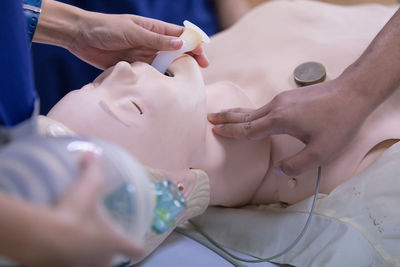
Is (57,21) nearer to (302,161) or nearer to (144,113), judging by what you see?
(144,113)

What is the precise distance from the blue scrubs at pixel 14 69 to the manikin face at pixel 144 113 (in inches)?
2.4

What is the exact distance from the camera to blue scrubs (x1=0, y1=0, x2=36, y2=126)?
86cm

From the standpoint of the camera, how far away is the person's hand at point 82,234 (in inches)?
18.3

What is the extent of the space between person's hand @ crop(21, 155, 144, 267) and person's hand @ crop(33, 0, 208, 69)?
2.13 ft

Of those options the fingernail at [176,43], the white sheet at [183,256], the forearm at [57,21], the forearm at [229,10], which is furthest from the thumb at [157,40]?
the forearm at [229,10]

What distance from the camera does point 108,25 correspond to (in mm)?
1122

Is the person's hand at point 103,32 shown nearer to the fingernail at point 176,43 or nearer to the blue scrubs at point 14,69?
the fingernail at point 176,43

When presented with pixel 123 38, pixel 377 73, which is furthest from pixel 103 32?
pixel 377 73

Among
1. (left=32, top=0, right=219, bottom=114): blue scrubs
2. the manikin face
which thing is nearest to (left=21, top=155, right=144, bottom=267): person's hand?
the manikin face

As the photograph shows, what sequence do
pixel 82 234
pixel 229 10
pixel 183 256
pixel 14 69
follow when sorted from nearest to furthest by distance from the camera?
pixel 82 234, pixel 14 69, pixel 183 256, pixel 229 10

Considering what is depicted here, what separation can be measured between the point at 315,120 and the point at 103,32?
21.6 inches

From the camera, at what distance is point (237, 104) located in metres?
1.15

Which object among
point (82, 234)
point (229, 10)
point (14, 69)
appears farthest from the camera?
point (229, 10)

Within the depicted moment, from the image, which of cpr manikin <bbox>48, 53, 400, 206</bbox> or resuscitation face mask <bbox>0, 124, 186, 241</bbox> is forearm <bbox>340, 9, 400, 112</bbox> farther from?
resuscitation face mask <bbox>0, 124, 186, 241</bbox>
